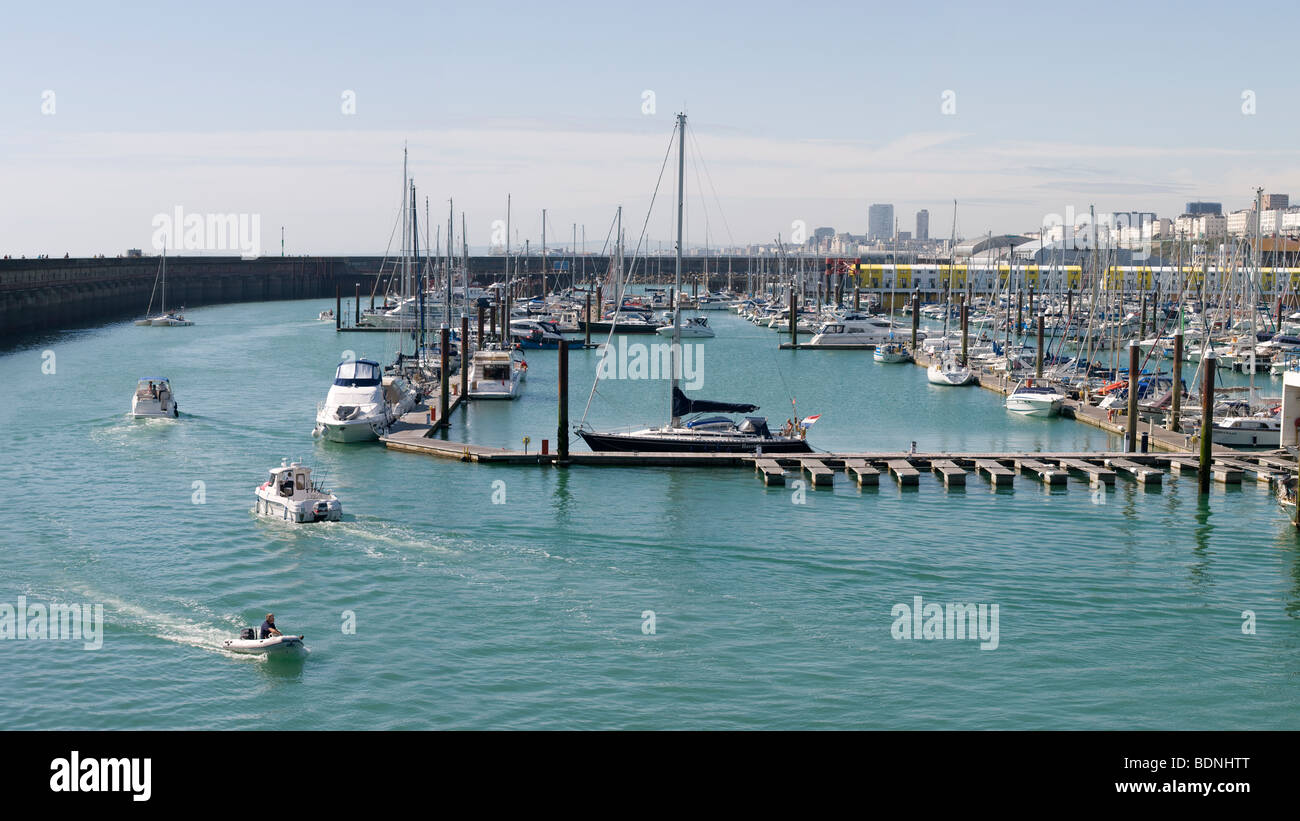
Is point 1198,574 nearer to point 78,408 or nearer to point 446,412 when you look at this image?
point 446,412

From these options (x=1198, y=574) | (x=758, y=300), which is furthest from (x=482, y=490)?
(x=758, y=300)

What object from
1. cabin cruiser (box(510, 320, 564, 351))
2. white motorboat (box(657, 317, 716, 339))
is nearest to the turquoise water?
cabin cruiser (box(510, 320, 564, 351))

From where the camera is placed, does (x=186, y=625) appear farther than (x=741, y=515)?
No

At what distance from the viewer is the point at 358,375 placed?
62094 mm

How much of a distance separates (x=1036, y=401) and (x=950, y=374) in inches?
648

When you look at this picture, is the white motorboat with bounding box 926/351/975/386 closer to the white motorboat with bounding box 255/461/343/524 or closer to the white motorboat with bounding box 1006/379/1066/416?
the white motorboat with bounding box 1006/379/1066/416

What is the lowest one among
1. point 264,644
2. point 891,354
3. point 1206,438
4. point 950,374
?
point 264,644

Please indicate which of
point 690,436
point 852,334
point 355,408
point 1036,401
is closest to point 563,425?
point 690,436

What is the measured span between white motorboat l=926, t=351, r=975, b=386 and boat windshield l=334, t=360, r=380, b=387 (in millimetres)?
40910

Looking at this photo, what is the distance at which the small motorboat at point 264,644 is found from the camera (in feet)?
99.3

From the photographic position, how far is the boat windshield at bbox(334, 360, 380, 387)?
203ft

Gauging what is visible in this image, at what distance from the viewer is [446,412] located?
2643 inches

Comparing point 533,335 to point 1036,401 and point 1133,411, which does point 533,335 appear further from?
point 1133,411
